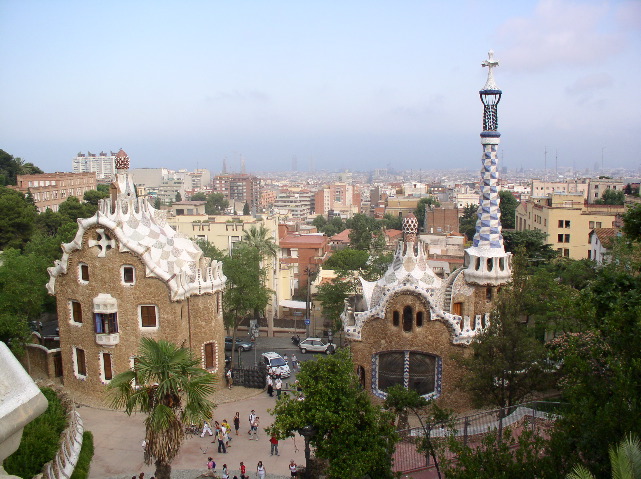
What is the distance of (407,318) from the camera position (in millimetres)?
25391

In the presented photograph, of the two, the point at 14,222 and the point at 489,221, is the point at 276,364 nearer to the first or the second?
the point at 489,221

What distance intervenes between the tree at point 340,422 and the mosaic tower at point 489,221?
1037 cm

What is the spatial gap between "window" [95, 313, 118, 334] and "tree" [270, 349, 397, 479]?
11931 millimetres

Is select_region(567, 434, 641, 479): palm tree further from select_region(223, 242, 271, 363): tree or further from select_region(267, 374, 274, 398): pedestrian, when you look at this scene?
select_region(223, 242, 271, 363): tree

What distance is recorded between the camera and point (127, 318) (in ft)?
87.6

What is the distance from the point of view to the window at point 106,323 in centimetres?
2677

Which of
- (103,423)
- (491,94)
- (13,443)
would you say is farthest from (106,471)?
(491,94)

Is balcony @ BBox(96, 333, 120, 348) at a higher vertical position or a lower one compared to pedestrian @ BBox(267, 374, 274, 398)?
higher

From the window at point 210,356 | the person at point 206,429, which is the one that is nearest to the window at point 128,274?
the window at point 210,356

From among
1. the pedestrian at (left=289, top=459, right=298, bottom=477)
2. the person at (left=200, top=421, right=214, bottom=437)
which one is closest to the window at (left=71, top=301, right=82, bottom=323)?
the person at (left=200, top=421, right=214, bottom=437)

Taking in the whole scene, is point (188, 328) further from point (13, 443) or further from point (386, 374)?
point (13, 443)

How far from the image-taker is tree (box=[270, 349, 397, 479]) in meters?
16.6

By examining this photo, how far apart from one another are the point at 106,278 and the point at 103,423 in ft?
20.4

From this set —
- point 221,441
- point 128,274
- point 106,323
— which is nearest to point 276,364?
point 106,323
